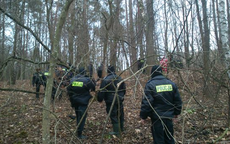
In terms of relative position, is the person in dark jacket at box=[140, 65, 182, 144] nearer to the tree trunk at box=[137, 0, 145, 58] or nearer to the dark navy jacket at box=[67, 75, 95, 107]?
the dark navy jacket at box=[67, 75, 95, 107]

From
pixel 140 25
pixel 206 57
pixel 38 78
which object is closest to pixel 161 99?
pixel 38 78

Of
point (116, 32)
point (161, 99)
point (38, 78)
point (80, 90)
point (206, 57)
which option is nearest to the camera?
point (161, 99)

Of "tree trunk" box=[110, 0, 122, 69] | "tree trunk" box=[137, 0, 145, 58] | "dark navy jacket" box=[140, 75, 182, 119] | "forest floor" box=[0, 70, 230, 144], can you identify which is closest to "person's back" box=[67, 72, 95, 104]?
"forest floor" box=[0, 70, 230, 144]

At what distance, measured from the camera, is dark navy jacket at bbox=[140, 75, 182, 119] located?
3268 millimetres

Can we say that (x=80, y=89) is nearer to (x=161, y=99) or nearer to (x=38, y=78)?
(x=38, y=78)

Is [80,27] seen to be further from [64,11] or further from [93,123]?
[64,11]

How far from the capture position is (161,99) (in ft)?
10.7

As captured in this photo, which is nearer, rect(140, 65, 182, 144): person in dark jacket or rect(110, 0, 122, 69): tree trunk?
rect(140, 65, 182, 144): person in dark jacket

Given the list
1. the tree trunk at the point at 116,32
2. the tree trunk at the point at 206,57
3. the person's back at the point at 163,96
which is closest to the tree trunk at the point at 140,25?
the tree trunk at the point at 116,32

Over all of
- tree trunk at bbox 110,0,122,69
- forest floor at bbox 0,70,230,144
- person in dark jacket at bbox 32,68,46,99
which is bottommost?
forest floor at bbox 0,70,230,144

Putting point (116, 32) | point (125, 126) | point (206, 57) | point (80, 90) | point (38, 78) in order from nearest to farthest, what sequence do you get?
1. point (38, 78)
2. point (80, 90)
3. point (125, 126)
4. point (206, 57)
5. point (116, 32)

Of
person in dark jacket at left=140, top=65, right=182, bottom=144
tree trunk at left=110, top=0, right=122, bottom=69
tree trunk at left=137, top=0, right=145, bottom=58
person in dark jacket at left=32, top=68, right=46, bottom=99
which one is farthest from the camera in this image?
tree trunk at left=137, top=0, right=145, bottom=58

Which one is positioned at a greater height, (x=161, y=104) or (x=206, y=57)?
(x=206, y=57)

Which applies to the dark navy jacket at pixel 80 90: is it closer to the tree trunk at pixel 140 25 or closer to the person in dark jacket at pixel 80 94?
the person in dark jacket at pixel 80 94
